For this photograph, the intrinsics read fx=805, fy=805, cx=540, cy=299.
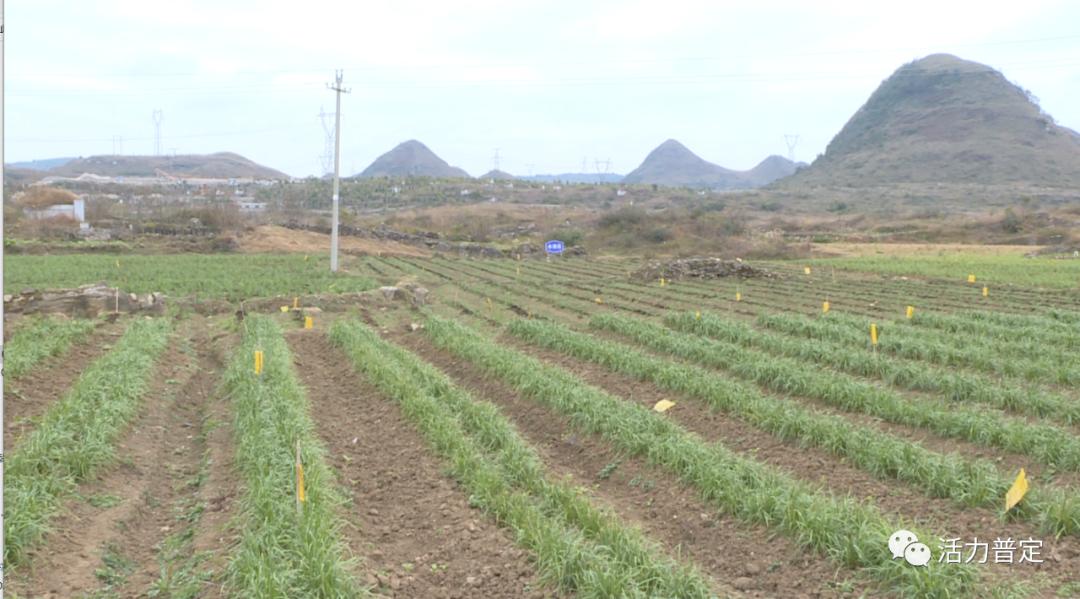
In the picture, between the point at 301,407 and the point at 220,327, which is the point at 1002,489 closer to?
the point at 301,407

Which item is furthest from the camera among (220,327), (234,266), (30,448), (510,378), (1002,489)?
(234,266)

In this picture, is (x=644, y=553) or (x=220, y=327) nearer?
(x=644, y=553)

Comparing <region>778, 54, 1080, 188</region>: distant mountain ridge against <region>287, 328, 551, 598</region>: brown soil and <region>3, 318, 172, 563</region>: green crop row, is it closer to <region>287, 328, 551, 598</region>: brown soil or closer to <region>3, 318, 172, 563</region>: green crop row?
<region>287, 328, 551, 598</region>: brown soil

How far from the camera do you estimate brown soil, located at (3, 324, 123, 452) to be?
26.3ft

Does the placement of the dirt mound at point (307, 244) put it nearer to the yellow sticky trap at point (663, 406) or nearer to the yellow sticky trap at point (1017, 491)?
the yellow sticky trap at point (663, 406)

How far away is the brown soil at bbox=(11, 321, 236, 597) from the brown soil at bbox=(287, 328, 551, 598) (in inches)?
45.1

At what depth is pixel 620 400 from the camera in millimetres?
9109

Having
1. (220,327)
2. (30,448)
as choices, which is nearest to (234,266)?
(220,327)

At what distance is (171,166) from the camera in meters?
173

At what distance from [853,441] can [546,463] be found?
272cm

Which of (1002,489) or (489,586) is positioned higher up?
(1002,489)

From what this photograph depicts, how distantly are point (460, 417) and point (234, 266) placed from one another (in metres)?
23.2

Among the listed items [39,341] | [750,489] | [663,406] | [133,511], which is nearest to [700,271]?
[663,406]

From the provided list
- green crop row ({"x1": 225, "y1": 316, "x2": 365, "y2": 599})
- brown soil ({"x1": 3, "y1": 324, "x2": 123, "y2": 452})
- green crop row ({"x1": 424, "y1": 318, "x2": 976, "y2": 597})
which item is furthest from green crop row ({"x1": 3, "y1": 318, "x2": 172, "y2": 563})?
green crop row ({"x1": 424, "y1": 318, "x2": 976, "y2": 597})
